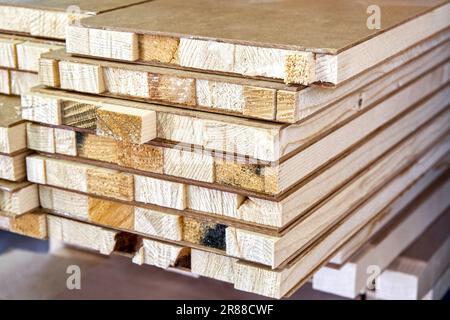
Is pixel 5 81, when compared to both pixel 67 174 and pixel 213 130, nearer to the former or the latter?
pixel 67 174

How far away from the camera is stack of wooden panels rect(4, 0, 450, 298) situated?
1.51 m

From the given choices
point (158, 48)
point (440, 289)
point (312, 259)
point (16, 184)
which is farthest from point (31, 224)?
point (440, 289)

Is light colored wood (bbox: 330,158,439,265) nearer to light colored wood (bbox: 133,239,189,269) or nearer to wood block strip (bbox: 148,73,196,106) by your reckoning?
light colored wood (bbox: 133,239,189,269)

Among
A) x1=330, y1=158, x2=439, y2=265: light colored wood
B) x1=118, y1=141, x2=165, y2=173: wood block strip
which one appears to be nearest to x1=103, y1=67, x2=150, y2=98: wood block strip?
x1=118, y1=141, x2=165, y2=173: wood block strip

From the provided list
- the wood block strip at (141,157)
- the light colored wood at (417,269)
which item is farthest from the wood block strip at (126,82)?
the light colored wood at (417,269)

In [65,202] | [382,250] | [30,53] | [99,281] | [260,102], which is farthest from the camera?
[99,281]

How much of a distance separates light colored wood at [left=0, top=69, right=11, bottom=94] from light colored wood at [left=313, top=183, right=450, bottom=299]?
93 cm

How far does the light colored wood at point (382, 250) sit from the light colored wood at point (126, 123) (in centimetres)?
70

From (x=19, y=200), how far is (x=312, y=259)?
0.67 metres

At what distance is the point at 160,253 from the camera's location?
1.72 m

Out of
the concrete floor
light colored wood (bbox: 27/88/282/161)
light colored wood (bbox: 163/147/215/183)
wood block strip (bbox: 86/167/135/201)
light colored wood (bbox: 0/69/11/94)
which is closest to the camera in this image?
light colored wood (bbox: 27/88/282/161)

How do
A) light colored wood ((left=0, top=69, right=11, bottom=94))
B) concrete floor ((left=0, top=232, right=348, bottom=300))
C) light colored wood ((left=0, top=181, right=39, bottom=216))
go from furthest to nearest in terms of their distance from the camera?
concrete floor ((left=0, top=232, right=348, bottom=300)) < light colored wood ((left=0, top=69, right=11, bottom=94)) < light colored wood ((left=0, top=181, right=39, bottom=216))
